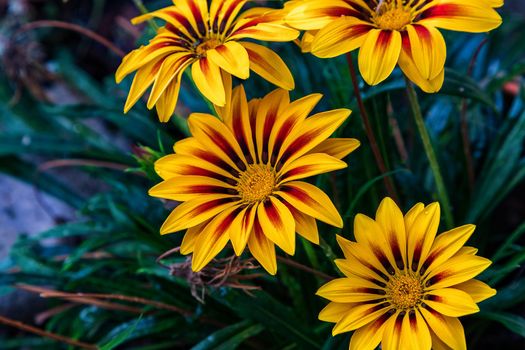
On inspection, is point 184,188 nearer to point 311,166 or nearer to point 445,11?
point 311,166

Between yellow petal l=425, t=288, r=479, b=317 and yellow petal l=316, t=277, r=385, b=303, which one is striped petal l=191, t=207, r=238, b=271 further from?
yellow petal l=425, t=288, r=479, b=317

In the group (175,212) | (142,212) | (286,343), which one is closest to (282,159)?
(175,212)

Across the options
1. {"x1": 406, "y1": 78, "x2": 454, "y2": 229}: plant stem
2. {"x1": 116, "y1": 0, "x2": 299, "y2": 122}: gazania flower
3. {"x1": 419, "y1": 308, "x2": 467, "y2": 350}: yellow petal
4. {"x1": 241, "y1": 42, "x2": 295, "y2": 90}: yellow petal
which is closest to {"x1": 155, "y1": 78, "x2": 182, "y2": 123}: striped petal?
{"x1": 116, "y1": 0, "x2": 299, "y2": 122}: gazania flower

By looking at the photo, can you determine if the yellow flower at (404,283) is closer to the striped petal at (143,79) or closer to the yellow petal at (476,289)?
the yellow petal at (476,289)

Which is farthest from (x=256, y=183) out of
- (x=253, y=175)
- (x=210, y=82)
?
(x=210, y=82)

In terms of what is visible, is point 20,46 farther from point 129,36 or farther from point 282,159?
point 282,159

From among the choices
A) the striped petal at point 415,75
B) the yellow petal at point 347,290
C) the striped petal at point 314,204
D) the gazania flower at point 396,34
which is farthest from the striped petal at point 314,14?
the yellow petal at point 347,290
